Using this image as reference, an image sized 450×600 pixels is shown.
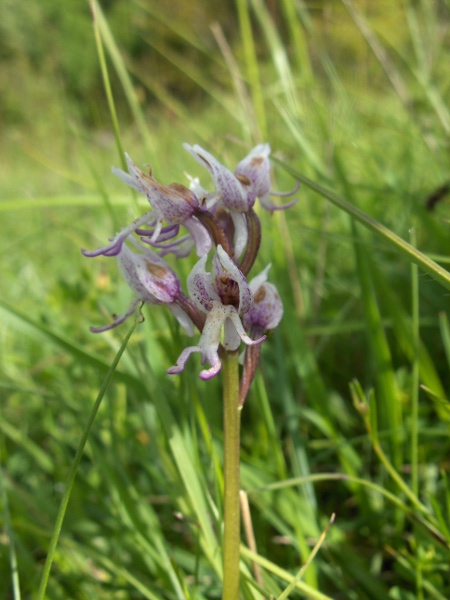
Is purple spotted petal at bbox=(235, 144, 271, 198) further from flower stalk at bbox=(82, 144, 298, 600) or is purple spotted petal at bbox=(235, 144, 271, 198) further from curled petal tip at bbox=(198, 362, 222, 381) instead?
curled petal tip at bbox=(198, 362, 222, 381)

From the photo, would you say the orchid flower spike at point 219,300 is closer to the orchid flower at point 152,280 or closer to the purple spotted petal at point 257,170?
the orchid flower at point 152,280

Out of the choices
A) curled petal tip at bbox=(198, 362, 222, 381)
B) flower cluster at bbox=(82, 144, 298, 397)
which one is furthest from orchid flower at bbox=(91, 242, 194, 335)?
curled petal tip at bbox=(198, 362, 222, 381)

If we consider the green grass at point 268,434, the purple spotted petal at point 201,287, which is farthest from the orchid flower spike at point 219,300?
the green grass at point 268,434

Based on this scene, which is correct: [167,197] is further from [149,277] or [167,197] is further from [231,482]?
[231,482]

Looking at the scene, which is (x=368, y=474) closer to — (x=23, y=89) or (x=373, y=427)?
(x=373, y=427)

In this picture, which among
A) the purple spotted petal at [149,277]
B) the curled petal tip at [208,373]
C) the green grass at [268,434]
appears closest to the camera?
the curled petal tip at [208,373]

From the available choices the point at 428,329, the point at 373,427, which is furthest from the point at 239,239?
the point at 428,329

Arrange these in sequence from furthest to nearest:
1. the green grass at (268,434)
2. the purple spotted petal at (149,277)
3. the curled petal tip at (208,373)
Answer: the green grass at (268,434)
the purple spotted petal at (149,277)
the curled petal tip at (208,373)
